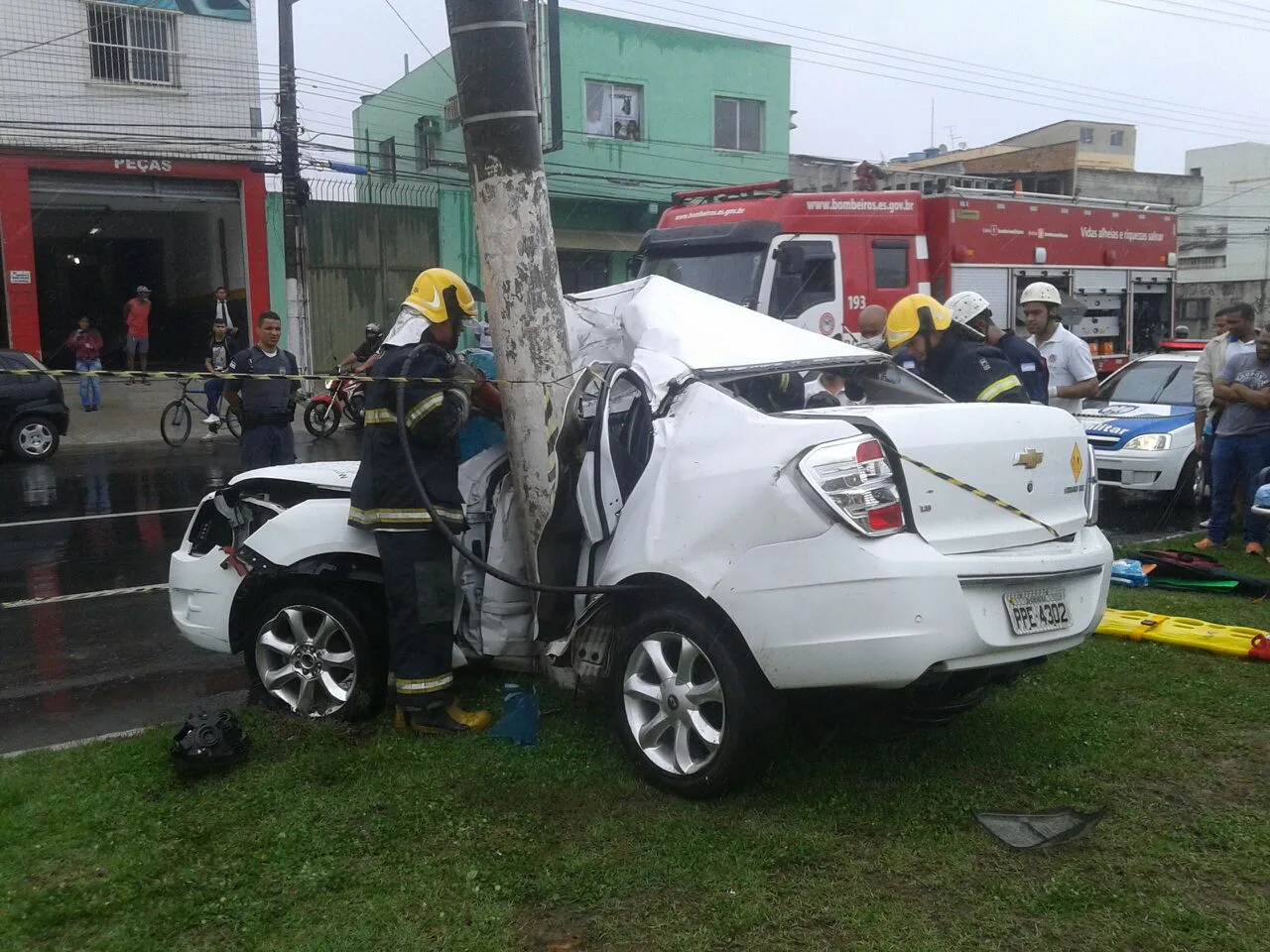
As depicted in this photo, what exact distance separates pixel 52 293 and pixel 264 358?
20.0 m

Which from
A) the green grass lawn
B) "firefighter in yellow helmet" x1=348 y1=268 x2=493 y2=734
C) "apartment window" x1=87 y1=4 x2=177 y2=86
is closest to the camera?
the green grass lawn

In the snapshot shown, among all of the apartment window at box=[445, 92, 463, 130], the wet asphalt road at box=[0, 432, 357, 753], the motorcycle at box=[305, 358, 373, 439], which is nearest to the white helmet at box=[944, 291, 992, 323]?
the wet asphalt road at box=[0, 432, 357, 753]

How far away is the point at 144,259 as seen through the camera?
89.9 feet

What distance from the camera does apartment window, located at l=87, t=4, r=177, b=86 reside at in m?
21.5

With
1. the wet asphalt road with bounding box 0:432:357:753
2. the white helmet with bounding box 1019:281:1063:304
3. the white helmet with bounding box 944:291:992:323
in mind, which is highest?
the white helmet with bounding box 1019:281:1063:304

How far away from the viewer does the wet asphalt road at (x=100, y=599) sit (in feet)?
18.1

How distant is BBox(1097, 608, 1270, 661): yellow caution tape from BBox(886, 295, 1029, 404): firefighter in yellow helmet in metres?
1.24

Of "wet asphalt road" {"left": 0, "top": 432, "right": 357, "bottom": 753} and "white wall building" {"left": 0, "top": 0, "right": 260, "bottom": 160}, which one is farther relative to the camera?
"white wall building" {"left": 0, "top": 0, "right": 260, "bottom": 160}

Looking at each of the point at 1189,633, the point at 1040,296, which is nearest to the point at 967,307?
the point at 1040,296

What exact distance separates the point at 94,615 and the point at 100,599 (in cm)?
46

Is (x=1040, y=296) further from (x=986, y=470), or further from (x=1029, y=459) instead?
(x=986, y=470)

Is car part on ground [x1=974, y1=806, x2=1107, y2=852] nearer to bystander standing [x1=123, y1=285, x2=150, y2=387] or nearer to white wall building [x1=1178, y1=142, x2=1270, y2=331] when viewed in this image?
bystander standing [x1=123, y1=285, x2=150, y2=387]

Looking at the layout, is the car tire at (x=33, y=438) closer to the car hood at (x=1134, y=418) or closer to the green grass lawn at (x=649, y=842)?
the green grass lawn at (x=649, y=842)

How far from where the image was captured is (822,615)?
3.58 m
